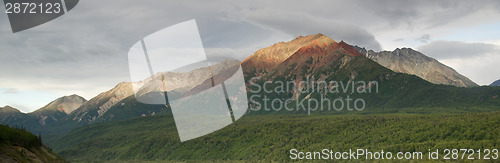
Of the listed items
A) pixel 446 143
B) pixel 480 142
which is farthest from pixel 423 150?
pixel 480 142

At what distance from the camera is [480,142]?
411 ft

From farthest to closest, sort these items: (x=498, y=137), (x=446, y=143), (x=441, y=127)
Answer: (x=441, y=127), (x=446, y=143), (x=498, y=137)

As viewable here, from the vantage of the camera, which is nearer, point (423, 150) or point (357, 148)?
point (423, 150)

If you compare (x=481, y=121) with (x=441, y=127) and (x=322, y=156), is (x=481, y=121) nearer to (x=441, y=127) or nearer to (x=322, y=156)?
(x=441, y=127)

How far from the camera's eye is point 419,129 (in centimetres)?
16950

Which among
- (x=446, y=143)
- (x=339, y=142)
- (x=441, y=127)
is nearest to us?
(x=446, y=143)

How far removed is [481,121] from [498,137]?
85.2 ft

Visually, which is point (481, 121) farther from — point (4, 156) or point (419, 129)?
point (4, 156)

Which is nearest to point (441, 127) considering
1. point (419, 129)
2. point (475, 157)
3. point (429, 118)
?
point (419, 129)

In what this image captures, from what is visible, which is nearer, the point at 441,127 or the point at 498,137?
the point at 498,137

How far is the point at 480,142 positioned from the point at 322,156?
253 feet

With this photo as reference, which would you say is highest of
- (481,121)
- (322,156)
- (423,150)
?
(481,121)

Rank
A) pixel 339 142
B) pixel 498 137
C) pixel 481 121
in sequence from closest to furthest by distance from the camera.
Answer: pixel 498 137 → pixel 481 121 → pixel 339 142

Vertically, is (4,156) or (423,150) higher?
(4,156)
